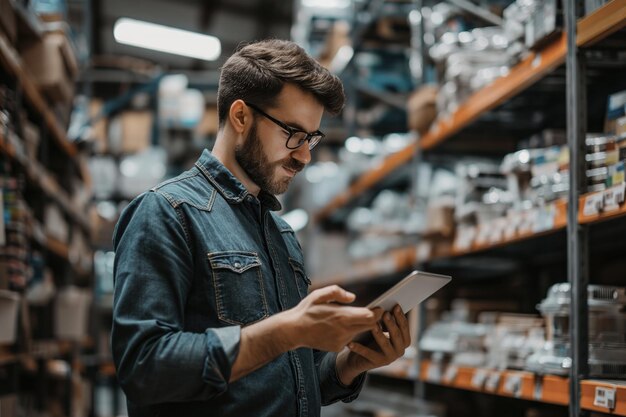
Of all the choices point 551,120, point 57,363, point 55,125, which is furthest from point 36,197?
point 551,120

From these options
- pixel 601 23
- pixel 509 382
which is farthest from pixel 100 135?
pixel 601 23

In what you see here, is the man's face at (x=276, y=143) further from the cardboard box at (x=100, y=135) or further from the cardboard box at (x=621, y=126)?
the cardboard box at (x=100, y=135)

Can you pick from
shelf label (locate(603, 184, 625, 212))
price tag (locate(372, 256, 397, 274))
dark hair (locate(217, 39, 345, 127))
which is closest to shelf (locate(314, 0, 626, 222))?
shelf label (locate(603, 184, 625, 212))

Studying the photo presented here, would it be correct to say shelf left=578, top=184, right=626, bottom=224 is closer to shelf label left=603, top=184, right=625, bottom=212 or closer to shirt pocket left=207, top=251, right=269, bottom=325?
shelf label left=603, top=184, right=625, bottom=212

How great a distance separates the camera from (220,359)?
5.34 ft

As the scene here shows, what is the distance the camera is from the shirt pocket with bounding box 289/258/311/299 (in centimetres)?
209

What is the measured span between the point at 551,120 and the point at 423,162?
2.79ft

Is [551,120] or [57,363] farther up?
[551,120]

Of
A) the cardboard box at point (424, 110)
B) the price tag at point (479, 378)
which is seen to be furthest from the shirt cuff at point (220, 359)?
the cardboard box at point (424, 110)

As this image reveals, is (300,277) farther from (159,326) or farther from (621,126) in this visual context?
(621,126)

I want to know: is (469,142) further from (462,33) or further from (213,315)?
(213,315)

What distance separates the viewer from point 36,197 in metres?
4.78

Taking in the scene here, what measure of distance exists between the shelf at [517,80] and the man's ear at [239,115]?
1089mm

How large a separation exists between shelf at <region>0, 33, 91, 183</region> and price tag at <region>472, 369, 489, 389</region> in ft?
7.68
